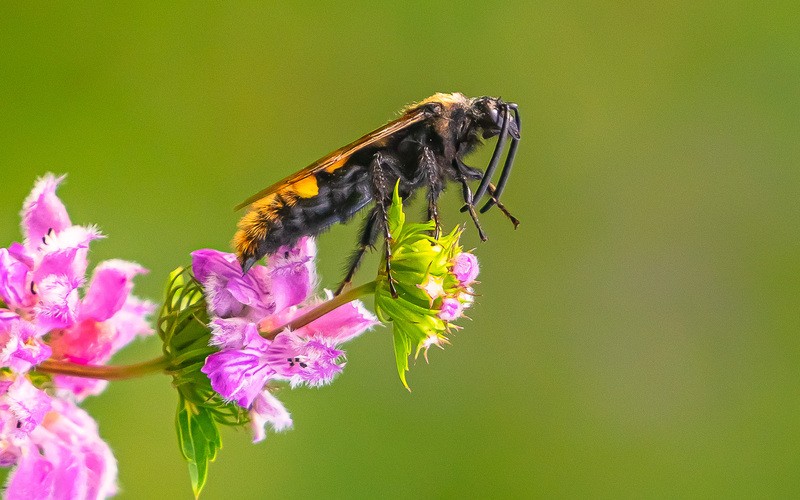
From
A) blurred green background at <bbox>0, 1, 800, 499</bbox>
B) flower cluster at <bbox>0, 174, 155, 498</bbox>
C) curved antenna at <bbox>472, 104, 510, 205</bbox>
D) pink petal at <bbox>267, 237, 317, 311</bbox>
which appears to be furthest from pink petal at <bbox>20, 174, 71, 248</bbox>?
blurred green background at <bbox>0, 1, 800, 499</bbox>

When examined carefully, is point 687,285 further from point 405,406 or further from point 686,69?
point 405,406

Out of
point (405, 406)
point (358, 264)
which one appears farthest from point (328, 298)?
point (405, 406)

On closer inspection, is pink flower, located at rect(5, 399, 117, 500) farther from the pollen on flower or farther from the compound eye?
the compound eye

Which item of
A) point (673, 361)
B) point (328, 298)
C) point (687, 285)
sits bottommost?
point (673, 361)

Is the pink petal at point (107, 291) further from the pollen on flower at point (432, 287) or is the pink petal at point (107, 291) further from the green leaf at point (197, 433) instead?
the pollen on flower at point (432, 287)

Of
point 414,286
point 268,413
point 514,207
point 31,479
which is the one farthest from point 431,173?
point 514,207

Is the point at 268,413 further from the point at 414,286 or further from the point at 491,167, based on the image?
the point at 491,167
